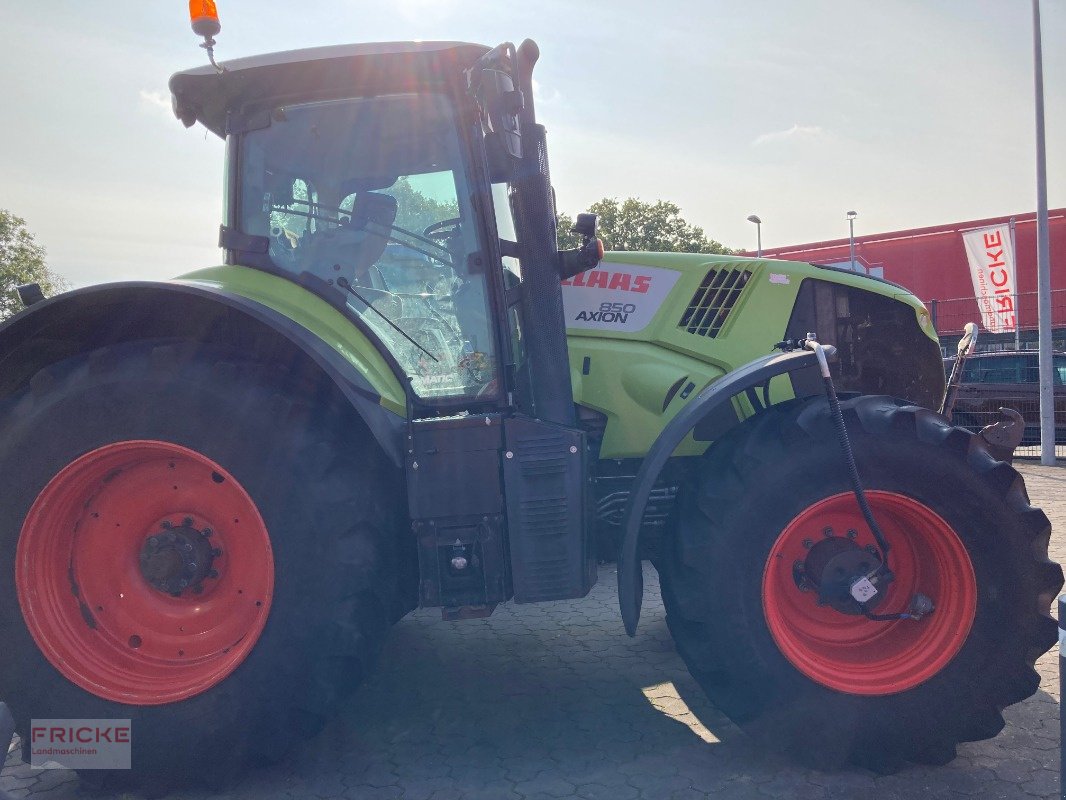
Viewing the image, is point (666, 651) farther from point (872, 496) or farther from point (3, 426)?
point (3, 426)

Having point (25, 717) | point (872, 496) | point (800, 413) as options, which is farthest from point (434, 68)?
point (25, 717)

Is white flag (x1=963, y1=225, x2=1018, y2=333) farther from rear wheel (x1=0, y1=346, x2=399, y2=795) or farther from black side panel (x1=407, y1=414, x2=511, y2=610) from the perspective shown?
rear wheel (x1=0, y1=346, x2=399, y2=795)

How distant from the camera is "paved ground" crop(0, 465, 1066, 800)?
2711 mm

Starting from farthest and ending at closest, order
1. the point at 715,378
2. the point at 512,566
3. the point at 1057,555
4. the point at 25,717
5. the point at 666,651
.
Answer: the point at 1057,555
the point at 666,651
the point at 715,378
the point at 512,566
the point at 25,717

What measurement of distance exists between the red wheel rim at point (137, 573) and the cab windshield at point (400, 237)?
32.5 inches

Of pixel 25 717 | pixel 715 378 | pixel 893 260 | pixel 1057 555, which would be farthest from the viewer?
pixel 893 260

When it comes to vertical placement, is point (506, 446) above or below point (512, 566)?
above

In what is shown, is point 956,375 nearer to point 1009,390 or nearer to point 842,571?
point 842,571

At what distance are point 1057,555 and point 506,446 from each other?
4626mm

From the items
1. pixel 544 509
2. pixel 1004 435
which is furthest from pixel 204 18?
pixel 1004 435

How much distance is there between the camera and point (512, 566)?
116 inches

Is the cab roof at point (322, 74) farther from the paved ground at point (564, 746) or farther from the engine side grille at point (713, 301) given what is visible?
the paved ground at point (564, 746)

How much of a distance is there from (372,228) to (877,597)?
225 cm

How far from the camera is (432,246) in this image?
10.2 feet
